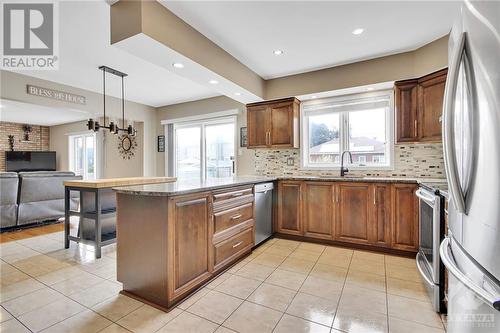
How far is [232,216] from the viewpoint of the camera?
2.56 m

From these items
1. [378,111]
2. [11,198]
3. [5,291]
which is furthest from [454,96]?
[11,198]

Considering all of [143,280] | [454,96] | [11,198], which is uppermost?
[454,96]

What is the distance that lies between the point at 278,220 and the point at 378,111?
2.21 m

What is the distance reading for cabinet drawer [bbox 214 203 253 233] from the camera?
7.73ft

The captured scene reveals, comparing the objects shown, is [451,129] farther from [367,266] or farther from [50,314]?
[50,314]

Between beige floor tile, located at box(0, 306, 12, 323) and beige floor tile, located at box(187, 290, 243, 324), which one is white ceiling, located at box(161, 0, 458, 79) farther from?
beige floor tile, located at box(0, 306, 12, 323)

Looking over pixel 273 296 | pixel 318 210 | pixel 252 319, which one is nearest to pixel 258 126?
pixel 318 210

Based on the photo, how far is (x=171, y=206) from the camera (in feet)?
5.95

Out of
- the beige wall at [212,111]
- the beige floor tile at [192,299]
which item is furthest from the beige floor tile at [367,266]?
the beige wall at [212,111]

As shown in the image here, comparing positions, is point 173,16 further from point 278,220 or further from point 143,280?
point 278,220

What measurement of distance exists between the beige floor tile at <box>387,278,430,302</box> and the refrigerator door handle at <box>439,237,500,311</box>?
111 centimetres

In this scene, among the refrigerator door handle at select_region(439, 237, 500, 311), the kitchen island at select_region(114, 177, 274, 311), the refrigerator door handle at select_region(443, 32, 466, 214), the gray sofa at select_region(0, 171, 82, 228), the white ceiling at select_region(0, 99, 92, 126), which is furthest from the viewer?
the white ceiling at select_region(0, 99, 92, 126)

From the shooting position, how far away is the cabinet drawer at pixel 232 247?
7.73ft

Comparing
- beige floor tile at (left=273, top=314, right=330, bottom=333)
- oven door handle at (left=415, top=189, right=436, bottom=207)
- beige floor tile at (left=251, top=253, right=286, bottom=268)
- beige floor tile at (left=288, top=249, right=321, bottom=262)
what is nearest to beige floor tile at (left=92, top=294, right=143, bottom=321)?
beige floor tile at (left=273, top=314, right=330, bottom=333)
